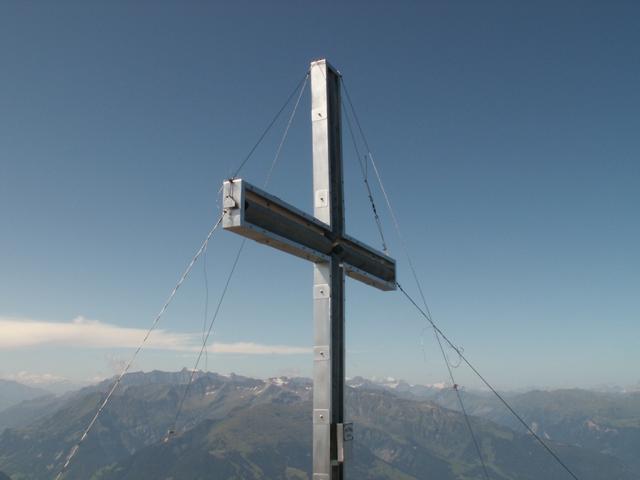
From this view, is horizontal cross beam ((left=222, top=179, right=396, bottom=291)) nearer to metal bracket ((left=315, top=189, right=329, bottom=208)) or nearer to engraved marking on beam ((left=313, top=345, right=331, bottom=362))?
metal bracket ((left=315, top=189, right=329, bottom=208))

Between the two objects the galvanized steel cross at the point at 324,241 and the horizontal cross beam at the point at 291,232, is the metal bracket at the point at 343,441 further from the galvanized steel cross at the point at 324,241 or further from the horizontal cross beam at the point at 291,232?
the horizontal cross beam at the point at 291,232

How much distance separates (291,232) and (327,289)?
1329mm

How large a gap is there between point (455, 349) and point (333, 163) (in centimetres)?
538

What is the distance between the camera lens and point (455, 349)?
1227 cm

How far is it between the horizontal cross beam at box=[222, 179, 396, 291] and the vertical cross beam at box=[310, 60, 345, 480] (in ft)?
0.90

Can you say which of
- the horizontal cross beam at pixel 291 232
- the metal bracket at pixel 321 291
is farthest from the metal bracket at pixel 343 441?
the horizontal cross beam at pixel 291 232

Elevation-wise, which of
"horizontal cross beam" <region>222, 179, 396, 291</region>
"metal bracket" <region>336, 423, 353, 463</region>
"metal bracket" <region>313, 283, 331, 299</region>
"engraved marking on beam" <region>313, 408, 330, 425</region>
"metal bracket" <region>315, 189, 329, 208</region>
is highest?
"metal bracket" <region>315, 189, 329, 208</region>

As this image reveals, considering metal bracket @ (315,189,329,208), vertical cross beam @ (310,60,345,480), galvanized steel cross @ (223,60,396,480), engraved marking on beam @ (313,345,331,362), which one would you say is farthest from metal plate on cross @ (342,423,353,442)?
metal bracket @ (315,189,329,208)

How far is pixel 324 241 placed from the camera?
9.25 meters

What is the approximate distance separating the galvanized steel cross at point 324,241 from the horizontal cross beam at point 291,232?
1cm

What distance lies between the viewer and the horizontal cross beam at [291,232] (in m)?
7.40

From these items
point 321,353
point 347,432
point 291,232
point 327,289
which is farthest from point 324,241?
point 347,432

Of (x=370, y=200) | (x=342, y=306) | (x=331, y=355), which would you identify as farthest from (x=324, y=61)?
(x=331, y=355)

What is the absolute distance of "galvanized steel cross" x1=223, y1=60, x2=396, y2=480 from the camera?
7.77 meters
